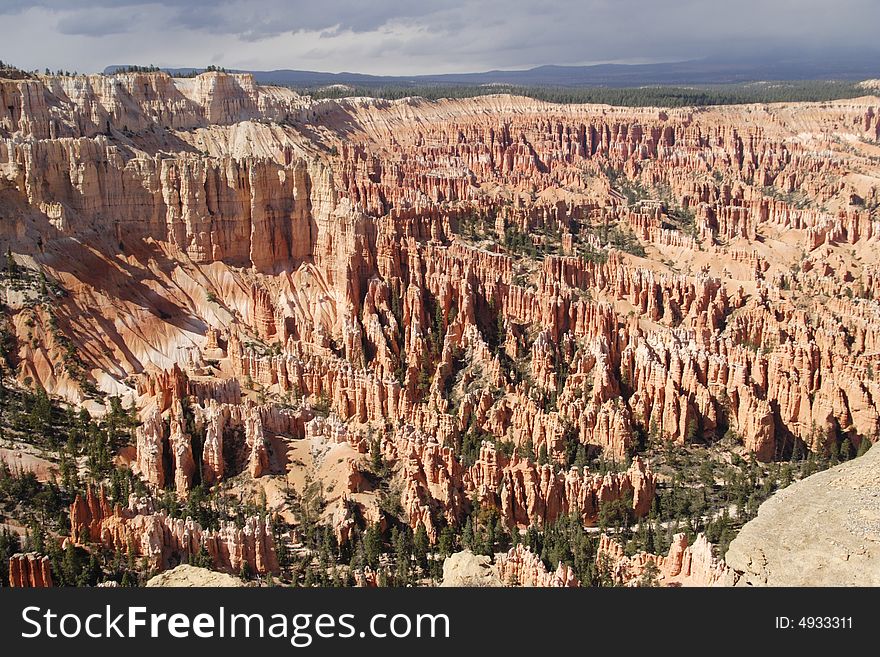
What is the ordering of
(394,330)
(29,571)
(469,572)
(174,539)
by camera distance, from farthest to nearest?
(394,330) < (174,539) < (29,571) < (469,572)

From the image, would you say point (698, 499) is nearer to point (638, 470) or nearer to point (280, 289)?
point (638, 470)

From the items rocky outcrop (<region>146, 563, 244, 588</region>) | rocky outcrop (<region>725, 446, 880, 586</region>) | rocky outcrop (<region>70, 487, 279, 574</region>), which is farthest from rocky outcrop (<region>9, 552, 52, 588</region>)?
rocky outcrop (<region>725, 446, 880, 586</region>)

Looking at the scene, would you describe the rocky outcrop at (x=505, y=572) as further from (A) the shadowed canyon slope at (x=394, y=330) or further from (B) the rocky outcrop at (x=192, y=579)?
(B) the rocky outcrop at (x=192, y=579)

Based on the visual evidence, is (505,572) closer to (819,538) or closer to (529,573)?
(529,573)

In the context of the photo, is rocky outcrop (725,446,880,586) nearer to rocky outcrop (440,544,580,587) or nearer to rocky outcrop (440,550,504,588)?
rocky outcrop (440,544,580,587)

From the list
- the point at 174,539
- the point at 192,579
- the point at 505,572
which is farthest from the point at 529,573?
the point at 174,539

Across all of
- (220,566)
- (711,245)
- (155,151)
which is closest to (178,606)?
(220,566)

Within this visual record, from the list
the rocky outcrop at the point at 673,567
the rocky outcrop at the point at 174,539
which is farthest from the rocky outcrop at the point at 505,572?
the rocky outcrop at the point at 174,539

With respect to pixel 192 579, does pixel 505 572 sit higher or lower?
lower

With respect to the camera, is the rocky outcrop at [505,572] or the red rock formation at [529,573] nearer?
the rocky outcrop at [505,572]
